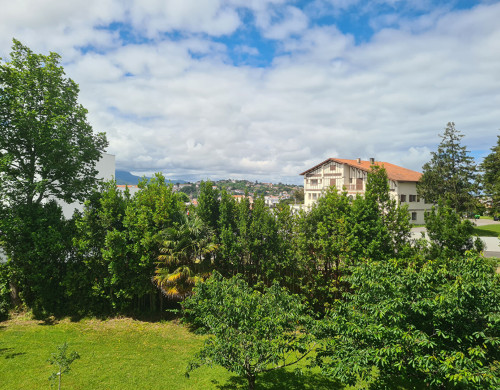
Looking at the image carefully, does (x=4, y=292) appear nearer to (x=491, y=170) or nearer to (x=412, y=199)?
(x=412, y=199)

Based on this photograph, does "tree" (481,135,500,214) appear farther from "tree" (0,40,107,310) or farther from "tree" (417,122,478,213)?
"tree" (0,40,107,310)

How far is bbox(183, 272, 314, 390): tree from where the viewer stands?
293 inches

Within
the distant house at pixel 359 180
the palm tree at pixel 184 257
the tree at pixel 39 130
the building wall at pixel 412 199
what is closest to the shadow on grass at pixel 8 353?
the palm tree at pixel 184 257

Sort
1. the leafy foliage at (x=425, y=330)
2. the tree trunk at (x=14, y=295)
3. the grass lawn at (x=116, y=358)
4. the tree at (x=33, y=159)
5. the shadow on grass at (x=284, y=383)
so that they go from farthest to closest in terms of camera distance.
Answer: the tree trunk at (x=14, y=295)
the tree at (x=33, y=159)
the grass lawn at (x=116, y=358)
the shadow on grass at (x=284, y=383)
the leafy foliage at (x=425, y=330)

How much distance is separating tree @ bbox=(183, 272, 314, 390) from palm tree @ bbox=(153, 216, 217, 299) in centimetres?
622

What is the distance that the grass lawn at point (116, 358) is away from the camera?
10250mm

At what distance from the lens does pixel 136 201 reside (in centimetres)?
1692

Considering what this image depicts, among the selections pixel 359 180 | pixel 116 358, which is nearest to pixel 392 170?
pixel 359 180

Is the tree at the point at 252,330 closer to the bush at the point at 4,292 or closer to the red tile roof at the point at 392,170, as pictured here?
the bush at the point at 4,292

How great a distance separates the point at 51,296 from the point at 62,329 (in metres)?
2.71

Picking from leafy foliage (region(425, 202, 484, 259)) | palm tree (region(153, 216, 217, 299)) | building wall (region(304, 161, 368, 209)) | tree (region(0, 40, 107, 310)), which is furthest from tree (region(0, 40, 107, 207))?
building wall (region(304, 161, 368, 209))

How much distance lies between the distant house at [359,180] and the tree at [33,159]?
32.9 meters

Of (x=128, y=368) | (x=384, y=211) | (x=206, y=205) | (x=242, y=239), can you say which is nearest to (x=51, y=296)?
(x=128, y=368)

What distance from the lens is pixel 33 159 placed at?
16750 mm
